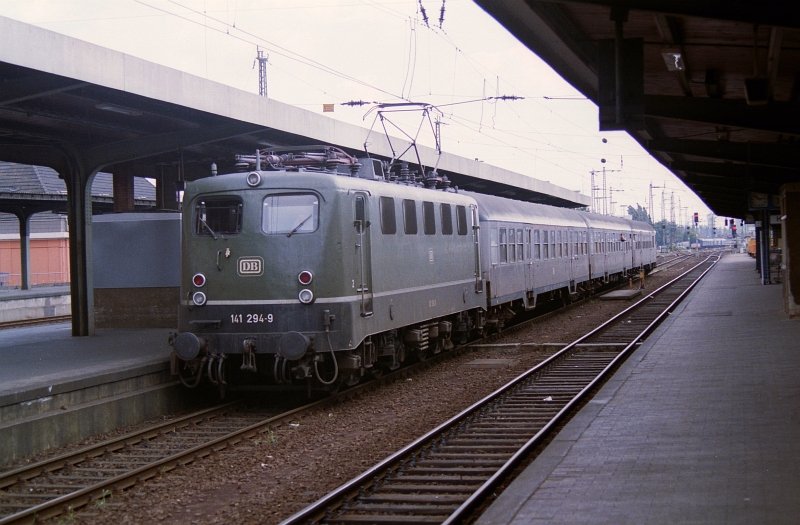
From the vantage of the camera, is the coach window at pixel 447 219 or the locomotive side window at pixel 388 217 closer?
the locomotive side window at pixel 388 217

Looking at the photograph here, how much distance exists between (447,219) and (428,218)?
121 centimetres

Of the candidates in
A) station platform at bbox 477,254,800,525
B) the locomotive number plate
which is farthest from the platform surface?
station platform at bbox 477,254,800,525

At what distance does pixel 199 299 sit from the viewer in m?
13.1

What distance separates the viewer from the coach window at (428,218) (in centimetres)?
1628

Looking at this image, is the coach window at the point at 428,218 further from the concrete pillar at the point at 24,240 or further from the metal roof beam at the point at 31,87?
the concrete pillar at the point at 24,240

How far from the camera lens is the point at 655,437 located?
10.1 meters

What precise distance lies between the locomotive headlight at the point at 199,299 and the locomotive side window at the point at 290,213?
1.26 meters

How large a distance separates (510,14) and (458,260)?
9.40m

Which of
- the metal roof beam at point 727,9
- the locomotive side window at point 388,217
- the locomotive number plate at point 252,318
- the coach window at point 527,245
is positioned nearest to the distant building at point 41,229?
the coach window at point 527,245

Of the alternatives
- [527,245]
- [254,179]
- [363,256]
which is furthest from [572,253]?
[254,179]

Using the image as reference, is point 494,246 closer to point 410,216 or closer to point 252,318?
point 410,216

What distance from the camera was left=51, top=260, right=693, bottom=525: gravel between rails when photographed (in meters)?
8.40

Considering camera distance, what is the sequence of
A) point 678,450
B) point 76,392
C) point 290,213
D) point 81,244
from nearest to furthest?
point 678,450 → point 76,392 → point 290,213 → point 81,244

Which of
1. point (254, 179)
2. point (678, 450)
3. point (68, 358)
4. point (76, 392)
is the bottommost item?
point (678, 450)
